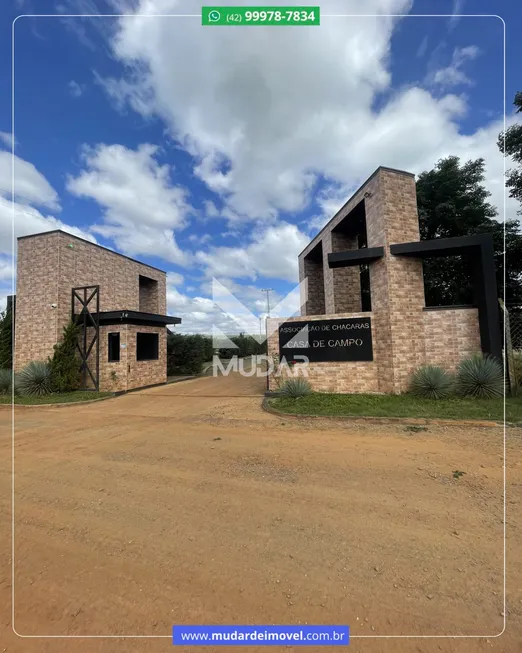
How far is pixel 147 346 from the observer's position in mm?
14344

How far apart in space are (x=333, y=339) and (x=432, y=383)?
2.97 meters

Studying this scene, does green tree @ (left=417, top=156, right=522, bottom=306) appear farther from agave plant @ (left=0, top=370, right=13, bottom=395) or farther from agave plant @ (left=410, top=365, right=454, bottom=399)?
agave plant @ (left=0, top=370, right=13, bottom=395)

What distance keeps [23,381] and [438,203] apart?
2135cm

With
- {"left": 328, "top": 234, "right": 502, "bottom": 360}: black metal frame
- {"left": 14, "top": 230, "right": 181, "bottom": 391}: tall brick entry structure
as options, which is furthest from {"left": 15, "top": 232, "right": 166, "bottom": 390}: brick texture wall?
{"left": 328, "top": 234, "right": 502, "bottom": 360}: black metal frame

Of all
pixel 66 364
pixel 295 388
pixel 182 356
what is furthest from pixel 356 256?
pixel 182 356

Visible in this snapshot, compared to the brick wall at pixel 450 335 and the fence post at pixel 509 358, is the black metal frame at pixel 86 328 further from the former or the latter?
the fence post at pixel 509 358

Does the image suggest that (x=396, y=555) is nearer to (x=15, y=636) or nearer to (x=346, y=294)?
(x=15, y=636)

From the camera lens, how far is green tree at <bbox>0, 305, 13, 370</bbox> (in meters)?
14.1

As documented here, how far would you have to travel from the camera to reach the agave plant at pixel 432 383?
799 centimetres

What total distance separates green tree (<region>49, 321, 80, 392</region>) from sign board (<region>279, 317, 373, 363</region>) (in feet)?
29.9

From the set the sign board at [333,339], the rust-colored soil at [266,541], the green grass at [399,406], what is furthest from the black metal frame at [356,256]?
the rust-colored soil at [266,541]

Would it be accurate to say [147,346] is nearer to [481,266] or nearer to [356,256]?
[356,256]

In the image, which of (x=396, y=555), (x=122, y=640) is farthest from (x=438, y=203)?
(x=122, y=640)

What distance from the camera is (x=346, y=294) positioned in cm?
1231
